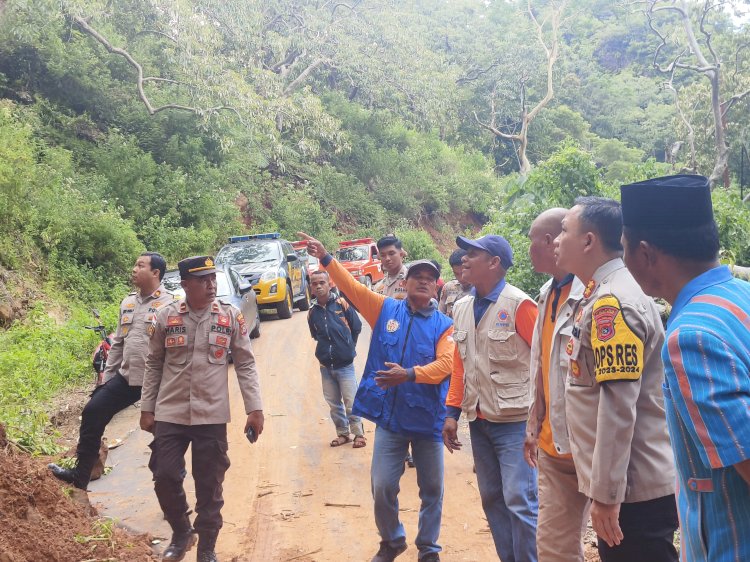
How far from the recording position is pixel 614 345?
8.80 feet

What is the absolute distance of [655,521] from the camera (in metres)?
2.77

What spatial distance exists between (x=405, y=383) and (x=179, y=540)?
2.05m

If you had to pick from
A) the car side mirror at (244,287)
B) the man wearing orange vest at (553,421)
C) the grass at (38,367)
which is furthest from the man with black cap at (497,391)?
the car side mirror at (244,287)

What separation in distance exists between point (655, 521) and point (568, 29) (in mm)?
64900

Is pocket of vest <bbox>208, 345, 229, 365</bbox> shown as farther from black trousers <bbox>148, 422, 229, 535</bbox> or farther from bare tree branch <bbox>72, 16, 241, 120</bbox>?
bare tree branch <bbox>72, 16, 241, 120</bbox>

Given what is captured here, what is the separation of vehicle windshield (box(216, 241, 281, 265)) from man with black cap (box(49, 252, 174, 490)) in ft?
33.8

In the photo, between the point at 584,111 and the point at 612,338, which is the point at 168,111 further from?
the point at 584,111

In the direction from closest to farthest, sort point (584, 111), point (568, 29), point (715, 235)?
1. point (715, 235)
2. point (584, 111)
3. point (568, 29)

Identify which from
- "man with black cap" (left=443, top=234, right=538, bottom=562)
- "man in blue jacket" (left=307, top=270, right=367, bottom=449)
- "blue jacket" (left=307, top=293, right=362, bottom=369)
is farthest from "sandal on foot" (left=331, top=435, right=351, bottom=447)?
"man with black cap" (left=443, top=234, right=538, bottom=562)

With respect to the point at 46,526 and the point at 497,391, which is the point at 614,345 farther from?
the point at 46,526

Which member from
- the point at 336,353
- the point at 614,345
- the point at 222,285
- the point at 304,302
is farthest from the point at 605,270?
the point at 304,302

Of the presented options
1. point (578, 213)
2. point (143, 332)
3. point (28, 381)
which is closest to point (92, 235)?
point (28, 381)

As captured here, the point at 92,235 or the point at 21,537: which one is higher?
the point at 92,235

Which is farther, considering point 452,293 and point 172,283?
point 172,283
